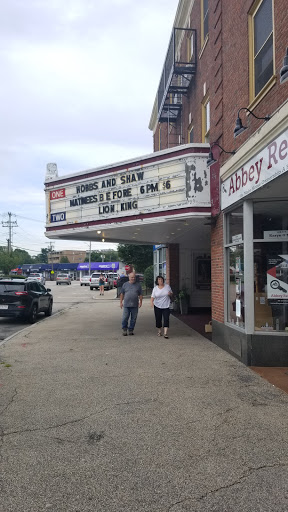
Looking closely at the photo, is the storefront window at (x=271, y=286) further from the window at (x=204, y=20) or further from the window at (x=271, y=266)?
the window at (x=204, y=20)

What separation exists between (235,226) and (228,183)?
863 mm

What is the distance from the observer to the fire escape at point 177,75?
38.8 feet

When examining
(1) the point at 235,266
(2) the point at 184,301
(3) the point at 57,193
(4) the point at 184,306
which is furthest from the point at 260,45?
(4) the point at 184,306

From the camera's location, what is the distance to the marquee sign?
29.3 ft

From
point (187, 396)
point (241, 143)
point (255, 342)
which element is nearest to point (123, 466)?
point (187, 396)

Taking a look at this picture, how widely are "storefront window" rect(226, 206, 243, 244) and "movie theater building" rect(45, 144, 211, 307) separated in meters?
0.78

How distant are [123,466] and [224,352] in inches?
198

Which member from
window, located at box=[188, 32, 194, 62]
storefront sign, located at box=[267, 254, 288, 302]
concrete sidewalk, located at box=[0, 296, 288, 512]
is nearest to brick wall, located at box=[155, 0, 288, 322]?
storefront sign, located at box=[267, 254, 288, 302]

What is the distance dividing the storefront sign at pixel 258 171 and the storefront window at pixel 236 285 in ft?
3.15

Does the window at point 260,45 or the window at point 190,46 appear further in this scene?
the window at point 190,46

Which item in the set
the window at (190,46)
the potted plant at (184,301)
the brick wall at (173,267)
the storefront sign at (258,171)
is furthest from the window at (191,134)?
the potted plant at (184,301)

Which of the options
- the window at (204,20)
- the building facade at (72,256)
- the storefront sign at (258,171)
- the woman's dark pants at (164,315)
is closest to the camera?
the storefront sign at (258,171)

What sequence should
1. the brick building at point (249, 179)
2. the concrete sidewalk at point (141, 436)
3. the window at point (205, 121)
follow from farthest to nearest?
the window at point (205, 121), the brick building at point (249, 179), the concrete sidewalk at point (141, 436)

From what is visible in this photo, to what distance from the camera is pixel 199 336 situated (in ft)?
33.8
